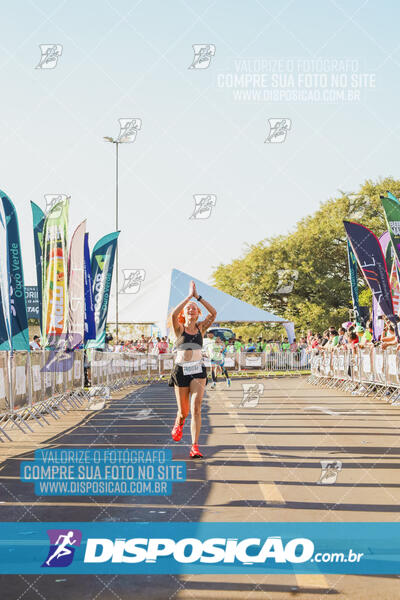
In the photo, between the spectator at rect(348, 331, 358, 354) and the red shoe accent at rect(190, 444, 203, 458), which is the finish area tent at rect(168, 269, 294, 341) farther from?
the red shoe accent at rect(190, 444, 203, 458)

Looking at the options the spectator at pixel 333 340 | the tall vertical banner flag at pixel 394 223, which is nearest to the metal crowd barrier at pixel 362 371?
the spectator at pixel 333 340

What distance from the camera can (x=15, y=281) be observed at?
15133mm

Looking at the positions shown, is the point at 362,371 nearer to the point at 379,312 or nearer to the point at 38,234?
the point at 379,312

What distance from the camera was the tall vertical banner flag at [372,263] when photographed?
69.8 feet

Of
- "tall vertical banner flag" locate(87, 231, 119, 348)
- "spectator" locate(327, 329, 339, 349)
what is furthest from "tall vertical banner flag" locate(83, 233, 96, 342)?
"spectator" locate(327, 329, 339, 349)

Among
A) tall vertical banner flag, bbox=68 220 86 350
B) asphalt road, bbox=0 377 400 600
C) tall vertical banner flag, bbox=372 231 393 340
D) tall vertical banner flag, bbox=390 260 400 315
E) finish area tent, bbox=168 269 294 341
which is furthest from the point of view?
finish area tent, bbox=168 269 294 341

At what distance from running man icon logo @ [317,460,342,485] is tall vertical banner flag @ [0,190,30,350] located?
22.9ft

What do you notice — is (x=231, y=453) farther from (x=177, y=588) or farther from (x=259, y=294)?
(x=259, y=294)

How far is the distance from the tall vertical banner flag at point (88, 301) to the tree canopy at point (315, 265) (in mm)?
39566

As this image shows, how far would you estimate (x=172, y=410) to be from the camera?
18016 millimetres

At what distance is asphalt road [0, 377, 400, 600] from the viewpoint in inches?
181

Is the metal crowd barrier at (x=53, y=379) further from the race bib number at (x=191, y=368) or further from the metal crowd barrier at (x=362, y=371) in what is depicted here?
the metal crowd barrier at (x=362, y=371)

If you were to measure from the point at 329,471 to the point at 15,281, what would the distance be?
27.8ft

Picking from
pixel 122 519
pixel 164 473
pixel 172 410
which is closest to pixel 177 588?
pixel 122 519
